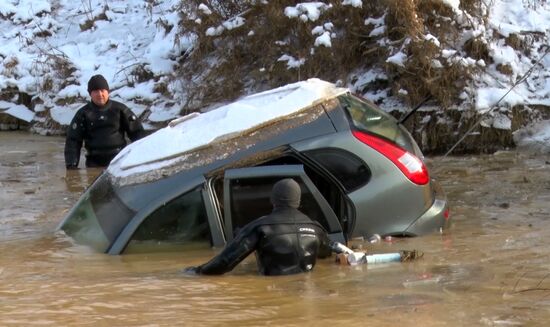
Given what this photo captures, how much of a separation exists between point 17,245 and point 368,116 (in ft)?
9.88

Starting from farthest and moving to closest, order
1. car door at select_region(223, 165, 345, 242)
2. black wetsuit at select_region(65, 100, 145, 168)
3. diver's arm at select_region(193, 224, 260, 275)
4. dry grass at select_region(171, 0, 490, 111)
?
dry grass at select_region(171, 0, 490, 111)
black wetsuit at select_region(65, 100, 145, 168)
car door at select_region(223, 165, 345, 242)
diver's arm at select_region(193, 224, 260, 275)

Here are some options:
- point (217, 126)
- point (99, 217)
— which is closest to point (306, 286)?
point (217, 126)

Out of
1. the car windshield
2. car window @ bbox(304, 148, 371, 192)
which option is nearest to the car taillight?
car window @ bbox(304, 148, 371, 192)

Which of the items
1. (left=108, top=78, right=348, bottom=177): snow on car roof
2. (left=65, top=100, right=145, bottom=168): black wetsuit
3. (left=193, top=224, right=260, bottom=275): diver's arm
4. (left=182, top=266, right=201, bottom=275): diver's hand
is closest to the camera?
(left=193, top=224, right=260, bottom=275): diver's arm

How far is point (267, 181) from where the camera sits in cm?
571

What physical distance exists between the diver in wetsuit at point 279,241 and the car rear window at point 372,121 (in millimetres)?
945

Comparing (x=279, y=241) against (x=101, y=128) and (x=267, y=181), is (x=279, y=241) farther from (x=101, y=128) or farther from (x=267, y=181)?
(x=101, y=128)

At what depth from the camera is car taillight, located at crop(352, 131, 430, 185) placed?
19.2 feet

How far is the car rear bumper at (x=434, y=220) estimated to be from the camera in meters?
5.98

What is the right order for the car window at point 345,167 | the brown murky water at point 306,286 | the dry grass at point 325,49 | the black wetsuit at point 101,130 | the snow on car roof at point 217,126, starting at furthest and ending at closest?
1. the dry grass at point 325,49
2. the black wetsuit at point 101,130
3. the snow on car roof at point 217,126
4. the car window at point 345,167
5. the brown murky water at point 306,286

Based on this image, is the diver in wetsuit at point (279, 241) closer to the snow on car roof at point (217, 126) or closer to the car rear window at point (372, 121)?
the snow on car roof at point (217, 126)

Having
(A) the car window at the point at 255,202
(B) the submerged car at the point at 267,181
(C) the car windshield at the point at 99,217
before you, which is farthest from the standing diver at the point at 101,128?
(A) the car window at the point at 255,202

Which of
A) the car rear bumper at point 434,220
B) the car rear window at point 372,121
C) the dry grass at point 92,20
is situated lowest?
the car rear bumper at point 434,220

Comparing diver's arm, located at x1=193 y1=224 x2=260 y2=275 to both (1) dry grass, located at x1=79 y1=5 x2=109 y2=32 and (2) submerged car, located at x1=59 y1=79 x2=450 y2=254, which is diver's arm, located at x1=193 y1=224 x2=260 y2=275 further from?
(1) dry grass, located at x1=79 y1=5 x2=109 y2=32
